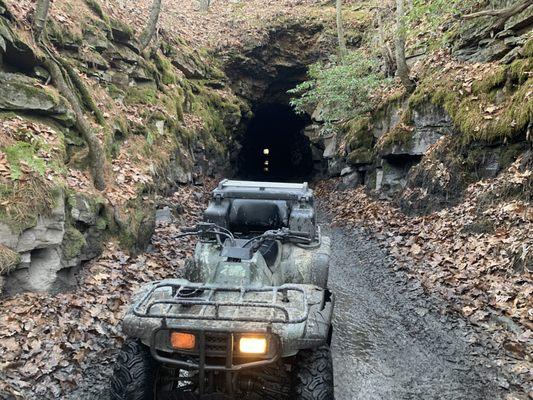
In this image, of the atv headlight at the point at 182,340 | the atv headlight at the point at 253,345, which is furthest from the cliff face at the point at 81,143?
the atv headlight at the point at 253,345

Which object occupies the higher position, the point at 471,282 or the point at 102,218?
the point at 102,218

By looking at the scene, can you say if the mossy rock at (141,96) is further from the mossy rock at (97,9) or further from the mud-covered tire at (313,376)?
the mud-covered tire at (313,376)

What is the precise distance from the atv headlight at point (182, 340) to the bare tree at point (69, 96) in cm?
520

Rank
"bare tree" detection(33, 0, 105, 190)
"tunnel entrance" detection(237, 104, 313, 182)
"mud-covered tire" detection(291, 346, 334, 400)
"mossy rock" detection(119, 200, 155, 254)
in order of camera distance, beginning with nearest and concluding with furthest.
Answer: "mud-covered tire" detection(291, 346, 334, 400) < "mossy rock" detection(119, 200, 155, 254) < "bare tree" detection(33, 0, 105, 190) < "tunnel entrance" detection(237, 104, 313, 182)

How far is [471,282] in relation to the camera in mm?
6777

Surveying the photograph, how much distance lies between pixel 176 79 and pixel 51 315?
39.4ft

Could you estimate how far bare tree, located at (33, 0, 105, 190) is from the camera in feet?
26.5

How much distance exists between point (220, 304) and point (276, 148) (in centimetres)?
3214

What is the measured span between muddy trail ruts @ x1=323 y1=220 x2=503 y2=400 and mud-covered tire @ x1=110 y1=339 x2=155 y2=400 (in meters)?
2.18

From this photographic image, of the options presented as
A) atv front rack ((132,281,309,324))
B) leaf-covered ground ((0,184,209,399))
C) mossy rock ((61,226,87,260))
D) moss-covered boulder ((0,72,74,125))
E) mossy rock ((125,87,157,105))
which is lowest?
leaf-covered ground ((0,184,209,399))

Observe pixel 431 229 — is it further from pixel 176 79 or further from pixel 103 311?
pixel 176 79

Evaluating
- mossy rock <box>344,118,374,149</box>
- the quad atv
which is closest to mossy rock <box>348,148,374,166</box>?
mossy rock <box>344,118,374,149</box>

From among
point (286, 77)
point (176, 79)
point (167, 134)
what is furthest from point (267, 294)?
point (286, 77)

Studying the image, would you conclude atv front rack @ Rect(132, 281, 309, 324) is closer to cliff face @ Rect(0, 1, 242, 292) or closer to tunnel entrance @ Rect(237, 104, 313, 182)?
cliff face @ Rect(0, 1, 242, 292)
